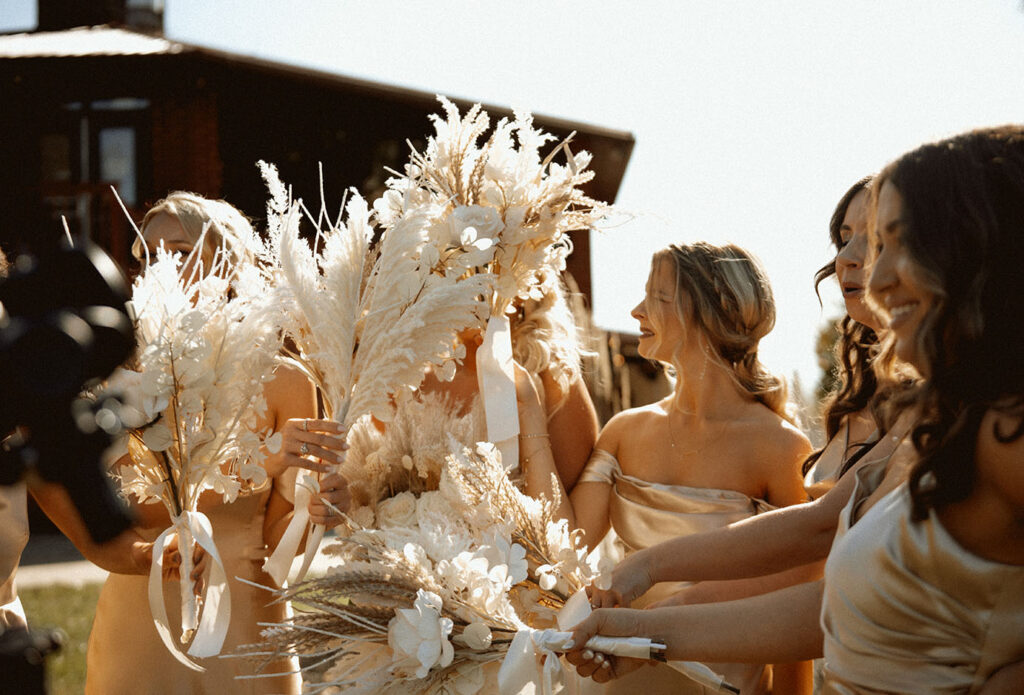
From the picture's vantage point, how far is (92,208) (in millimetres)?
13164

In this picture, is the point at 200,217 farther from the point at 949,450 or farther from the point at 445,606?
the point at 949,450

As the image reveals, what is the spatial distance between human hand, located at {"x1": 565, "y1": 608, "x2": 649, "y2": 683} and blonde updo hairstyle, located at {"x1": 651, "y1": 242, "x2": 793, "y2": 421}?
1.24 m

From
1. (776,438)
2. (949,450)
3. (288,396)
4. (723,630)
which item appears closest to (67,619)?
(288,396)

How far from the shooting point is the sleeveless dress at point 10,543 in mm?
2250

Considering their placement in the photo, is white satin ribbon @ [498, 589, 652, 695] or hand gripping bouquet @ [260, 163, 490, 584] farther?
hand gripping bouquet @ [260, 163, 490, 584]

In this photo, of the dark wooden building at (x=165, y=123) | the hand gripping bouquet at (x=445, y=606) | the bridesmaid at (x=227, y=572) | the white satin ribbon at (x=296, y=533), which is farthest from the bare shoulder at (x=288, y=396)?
the dark wooden building at (x=165, y=123)

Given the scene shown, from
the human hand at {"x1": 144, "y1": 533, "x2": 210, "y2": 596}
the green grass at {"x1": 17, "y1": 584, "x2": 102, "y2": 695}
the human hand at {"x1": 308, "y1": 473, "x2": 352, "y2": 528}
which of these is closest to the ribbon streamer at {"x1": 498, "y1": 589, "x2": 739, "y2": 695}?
the human hand at {"x1": 308, "y1": 473, "x2": 352, "y2": 528}

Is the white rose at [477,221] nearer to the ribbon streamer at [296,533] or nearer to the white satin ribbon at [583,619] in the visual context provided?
the ribbon streamer at [296,533]

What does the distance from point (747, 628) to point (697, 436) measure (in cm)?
119

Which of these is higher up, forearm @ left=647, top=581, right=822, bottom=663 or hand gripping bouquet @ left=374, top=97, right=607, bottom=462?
hand gripping bouquet @ left=374, top=97, right=607, bottom=462

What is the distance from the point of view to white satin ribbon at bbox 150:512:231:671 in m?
2.06

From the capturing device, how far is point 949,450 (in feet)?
4.33

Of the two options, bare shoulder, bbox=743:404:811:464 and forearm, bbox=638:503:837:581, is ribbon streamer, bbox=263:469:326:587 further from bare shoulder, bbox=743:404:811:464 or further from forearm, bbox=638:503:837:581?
bare shoulder, bbox=743:404:811:464

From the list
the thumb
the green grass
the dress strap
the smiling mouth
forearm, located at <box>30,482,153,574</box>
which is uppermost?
the smiling mouth
